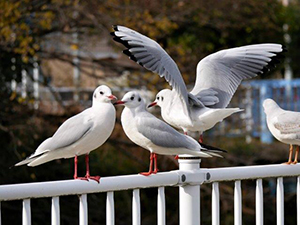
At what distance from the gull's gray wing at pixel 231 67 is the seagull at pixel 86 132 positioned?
38.4 inches

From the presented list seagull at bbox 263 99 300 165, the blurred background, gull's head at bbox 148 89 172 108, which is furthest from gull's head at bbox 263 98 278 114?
the blurred background

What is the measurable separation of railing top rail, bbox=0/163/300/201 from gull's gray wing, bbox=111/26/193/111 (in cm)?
46

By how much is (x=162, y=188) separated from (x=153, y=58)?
0.70 meters

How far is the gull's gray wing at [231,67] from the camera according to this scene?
3432 mm

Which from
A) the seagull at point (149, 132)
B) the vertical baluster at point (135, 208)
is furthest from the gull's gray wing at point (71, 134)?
the vertical baluster at point (135, 208)

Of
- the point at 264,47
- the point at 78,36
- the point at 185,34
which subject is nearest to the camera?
the point at 264,47

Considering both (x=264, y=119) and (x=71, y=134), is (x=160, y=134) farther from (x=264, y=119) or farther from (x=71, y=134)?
(x=264, y=119)

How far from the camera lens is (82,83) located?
8297 millimetres

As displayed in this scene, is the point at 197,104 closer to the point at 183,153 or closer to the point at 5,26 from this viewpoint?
the point at 183,153

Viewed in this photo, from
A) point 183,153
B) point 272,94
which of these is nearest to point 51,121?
point 272,94

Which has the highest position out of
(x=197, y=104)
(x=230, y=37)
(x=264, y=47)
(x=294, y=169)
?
(x=230, y=37)

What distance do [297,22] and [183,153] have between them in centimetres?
1167

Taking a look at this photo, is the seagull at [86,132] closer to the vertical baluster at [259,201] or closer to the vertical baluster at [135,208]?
the vertical baluster at [135,208]

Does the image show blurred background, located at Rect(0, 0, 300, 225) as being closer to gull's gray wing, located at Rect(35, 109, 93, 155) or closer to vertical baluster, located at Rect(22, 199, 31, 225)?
gull's gray wing, located at Rect(35, 109, 93, 155)
